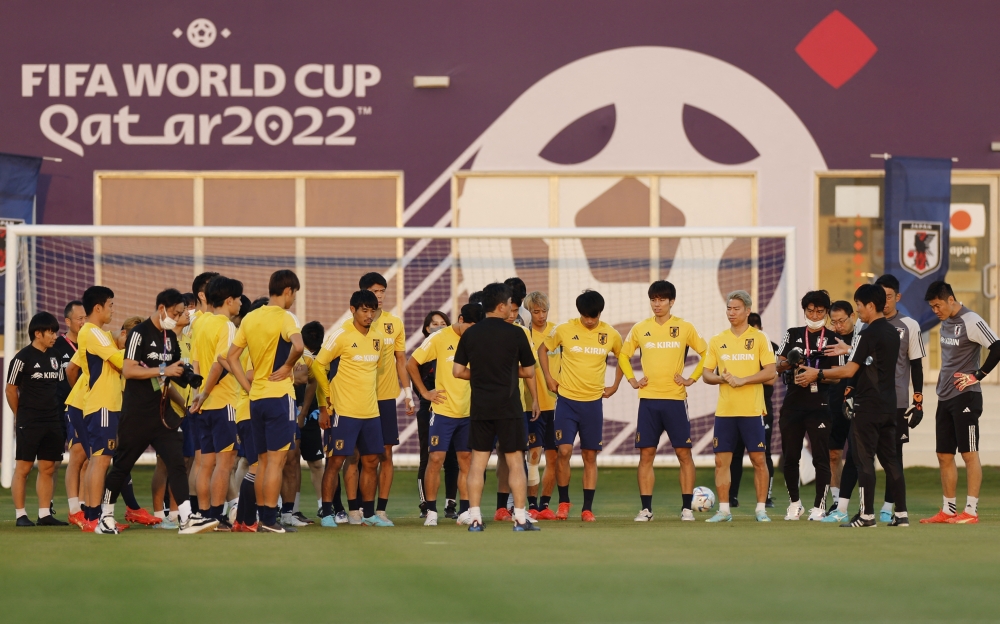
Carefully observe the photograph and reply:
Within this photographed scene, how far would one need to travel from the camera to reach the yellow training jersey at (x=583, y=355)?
408 inches

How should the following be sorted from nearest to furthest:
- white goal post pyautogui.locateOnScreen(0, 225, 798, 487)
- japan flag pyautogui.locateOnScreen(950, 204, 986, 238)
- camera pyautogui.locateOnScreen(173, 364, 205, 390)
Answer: camera pyautogui.locateOnScreen(173, 364, 205, 390), white goal post pyautogui.locateOnScreen(0, 225, 798, 487), japan flag pyautogui.locateOnScreen(950, 204, 986, 238)

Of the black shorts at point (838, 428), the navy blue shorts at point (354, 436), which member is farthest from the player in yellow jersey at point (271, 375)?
the black shorts at point (838, 428)

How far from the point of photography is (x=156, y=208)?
604 inches

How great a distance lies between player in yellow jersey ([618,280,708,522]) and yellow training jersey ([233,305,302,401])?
2.85m

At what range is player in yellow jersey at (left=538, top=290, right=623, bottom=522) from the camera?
1035cm

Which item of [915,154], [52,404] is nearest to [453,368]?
[52,404]

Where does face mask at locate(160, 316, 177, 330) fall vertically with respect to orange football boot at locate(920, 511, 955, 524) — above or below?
above

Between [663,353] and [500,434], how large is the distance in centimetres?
171

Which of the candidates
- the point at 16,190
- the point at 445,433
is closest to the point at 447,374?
the point at 445,433

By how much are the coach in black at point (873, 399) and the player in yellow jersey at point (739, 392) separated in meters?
0.77

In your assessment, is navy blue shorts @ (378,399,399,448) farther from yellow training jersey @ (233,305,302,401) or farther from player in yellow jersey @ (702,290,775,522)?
player in yellow jersey @ (702,290,775,522)

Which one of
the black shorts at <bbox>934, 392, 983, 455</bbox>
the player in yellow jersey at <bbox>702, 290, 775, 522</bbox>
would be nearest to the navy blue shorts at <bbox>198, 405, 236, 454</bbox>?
the player in yellow jersey at <bbox>702, 290, 775, 522</bbox>

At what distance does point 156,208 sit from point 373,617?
1088cm

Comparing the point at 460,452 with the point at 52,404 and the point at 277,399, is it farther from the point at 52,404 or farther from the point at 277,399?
the point at 52,404
